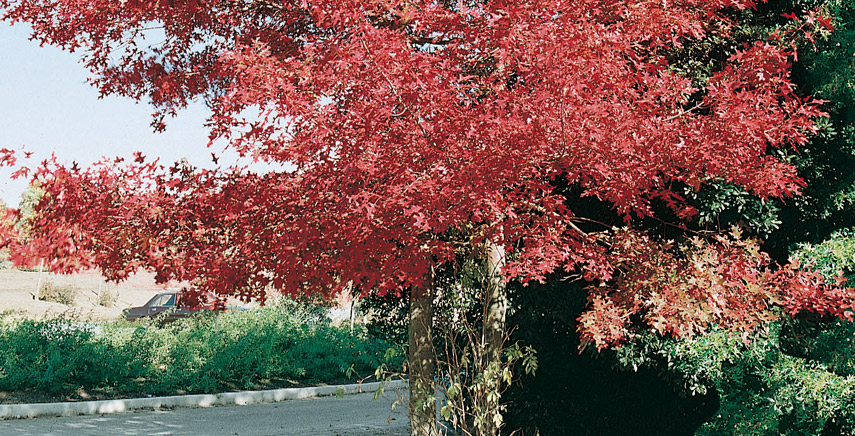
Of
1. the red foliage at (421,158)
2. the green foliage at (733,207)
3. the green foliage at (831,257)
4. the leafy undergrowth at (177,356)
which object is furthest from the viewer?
the leafy undergrowth at (177,356)

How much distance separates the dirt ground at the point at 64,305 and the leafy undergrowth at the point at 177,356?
894 cm

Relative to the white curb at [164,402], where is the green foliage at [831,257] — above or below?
above

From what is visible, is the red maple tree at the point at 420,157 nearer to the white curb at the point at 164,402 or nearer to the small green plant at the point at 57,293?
the white curb at the point at 164,402

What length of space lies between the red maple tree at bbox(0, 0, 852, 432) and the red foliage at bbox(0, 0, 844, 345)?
16mm

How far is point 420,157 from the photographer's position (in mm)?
4297

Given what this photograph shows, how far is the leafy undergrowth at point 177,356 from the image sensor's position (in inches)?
442

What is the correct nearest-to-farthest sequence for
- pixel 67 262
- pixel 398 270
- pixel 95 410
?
pixel 67 262 < pixel 398 270 < pixel 95 410

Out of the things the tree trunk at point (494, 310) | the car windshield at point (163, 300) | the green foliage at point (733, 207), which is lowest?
the tree trunk at point (494, 310)

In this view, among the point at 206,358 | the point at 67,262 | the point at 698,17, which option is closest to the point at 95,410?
the point at 206,358

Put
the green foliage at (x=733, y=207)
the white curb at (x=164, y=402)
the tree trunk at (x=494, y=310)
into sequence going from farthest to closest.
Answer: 1. the white curb at (x=164, y=402)
2. the green foliage at (x=733, y=207)
3. the tree trunk at (x=494, y=310)

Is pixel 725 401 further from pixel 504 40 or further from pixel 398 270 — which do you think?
pixel 504 40

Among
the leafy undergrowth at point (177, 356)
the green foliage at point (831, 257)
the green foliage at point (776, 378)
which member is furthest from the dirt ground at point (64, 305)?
the green foliage at point (831, 257)

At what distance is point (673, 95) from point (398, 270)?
2.67m

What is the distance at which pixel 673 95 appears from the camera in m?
5.27
